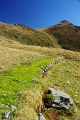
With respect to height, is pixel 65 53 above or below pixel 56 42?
below

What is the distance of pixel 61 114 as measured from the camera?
67.8 feet

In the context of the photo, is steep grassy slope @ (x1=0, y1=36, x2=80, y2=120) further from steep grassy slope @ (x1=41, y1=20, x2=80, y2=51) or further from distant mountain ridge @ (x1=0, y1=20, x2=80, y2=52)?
steep grassy slope @ (x1=41, y1=20, x2=80, y2=51)

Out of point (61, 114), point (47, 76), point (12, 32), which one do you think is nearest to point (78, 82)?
point (47, 76)

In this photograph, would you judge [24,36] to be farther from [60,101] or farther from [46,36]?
[60,101]

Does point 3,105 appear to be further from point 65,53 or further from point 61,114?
point 65,53

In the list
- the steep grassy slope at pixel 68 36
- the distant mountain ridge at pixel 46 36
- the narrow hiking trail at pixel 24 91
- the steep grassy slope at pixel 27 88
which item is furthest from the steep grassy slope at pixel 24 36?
the narrow hiking trail at pixel 24 91

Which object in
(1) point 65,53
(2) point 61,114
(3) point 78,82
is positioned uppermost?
(1) point 65,53

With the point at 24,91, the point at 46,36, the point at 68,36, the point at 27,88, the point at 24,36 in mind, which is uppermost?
the point at 68,36

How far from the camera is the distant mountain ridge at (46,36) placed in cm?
9206

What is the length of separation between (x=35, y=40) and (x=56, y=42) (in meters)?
16.7

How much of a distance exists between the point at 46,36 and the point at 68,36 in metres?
16.7

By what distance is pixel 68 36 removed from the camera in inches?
4769

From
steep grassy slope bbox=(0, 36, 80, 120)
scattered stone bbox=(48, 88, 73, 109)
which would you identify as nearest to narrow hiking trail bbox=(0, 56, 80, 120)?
steep grassy slope bbox=(0, 36, 80, 120)

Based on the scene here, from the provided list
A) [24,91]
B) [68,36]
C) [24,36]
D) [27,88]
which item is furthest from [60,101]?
[68,36]
